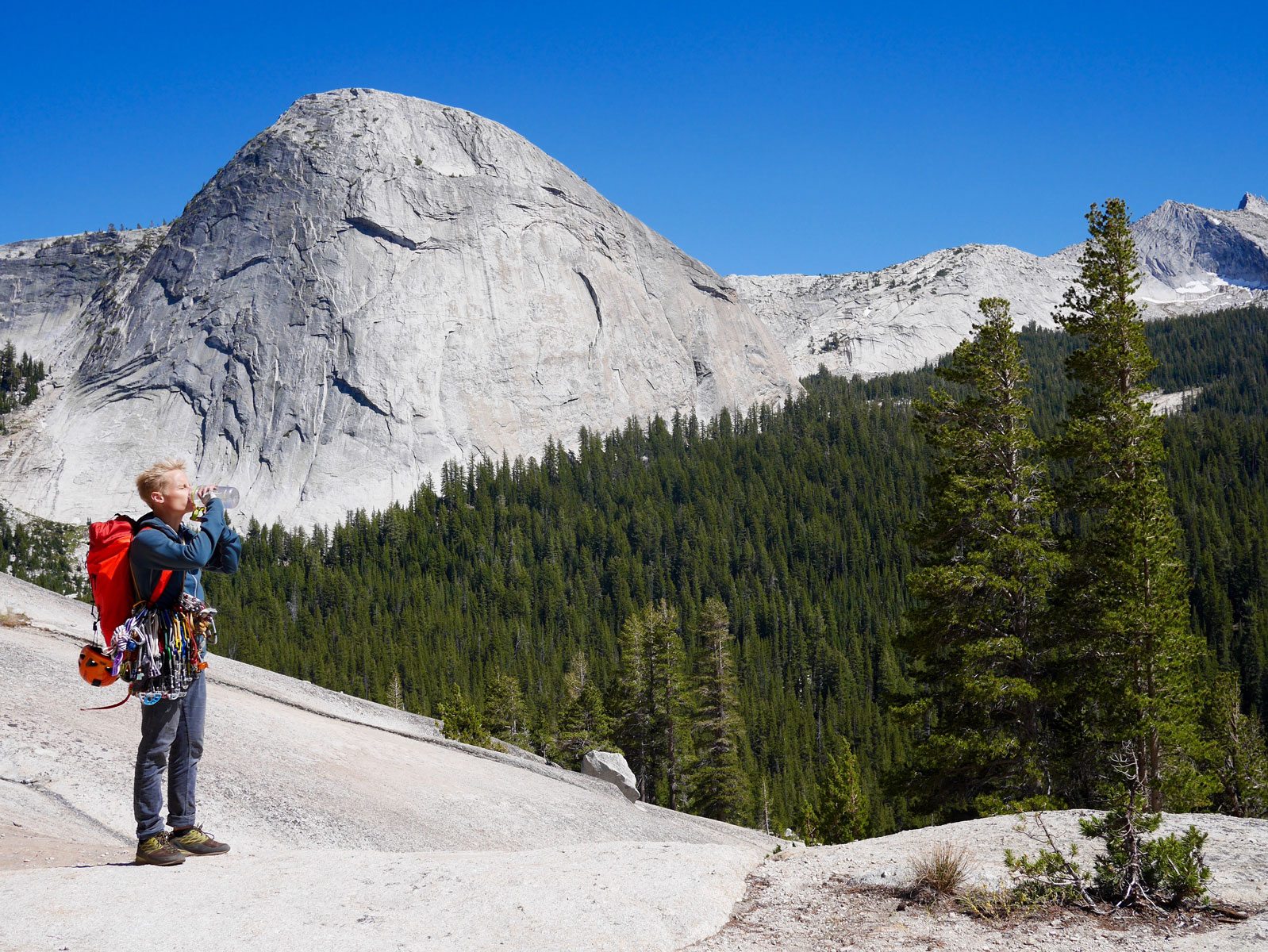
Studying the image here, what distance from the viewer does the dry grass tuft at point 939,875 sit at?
712 cm

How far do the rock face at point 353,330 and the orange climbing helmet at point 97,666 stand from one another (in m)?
121

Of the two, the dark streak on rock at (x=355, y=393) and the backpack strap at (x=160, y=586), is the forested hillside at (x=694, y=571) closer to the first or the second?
the dark streak on rock at (x=355, y=393)

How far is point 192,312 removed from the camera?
137m

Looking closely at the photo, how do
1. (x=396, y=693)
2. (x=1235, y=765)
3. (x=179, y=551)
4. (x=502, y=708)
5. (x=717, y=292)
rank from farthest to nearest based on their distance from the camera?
(x=717, y=292) < (x=396, y=693) < (x=502, y=708) < (x=1235, y=765) < (x=179, y=551)

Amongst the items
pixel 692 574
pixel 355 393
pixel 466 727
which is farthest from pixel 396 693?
pixel 355 393

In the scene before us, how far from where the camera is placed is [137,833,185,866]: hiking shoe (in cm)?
710

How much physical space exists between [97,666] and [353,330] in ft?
422

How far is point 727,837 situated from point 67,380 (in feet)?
532

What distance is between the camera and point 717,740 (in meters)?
44.3

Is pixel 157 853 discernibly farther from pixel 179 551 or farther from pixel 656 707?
pixel 656 707

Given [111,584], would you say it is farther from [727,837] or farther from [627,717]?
[627,717]

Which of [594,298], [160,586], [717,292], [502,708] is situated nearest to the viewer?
[160,586]

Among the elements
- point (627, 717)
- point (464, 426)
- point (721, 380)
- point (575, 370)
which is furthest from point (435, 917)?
point (721, 380)

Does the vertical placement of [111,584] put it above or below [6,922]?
above
